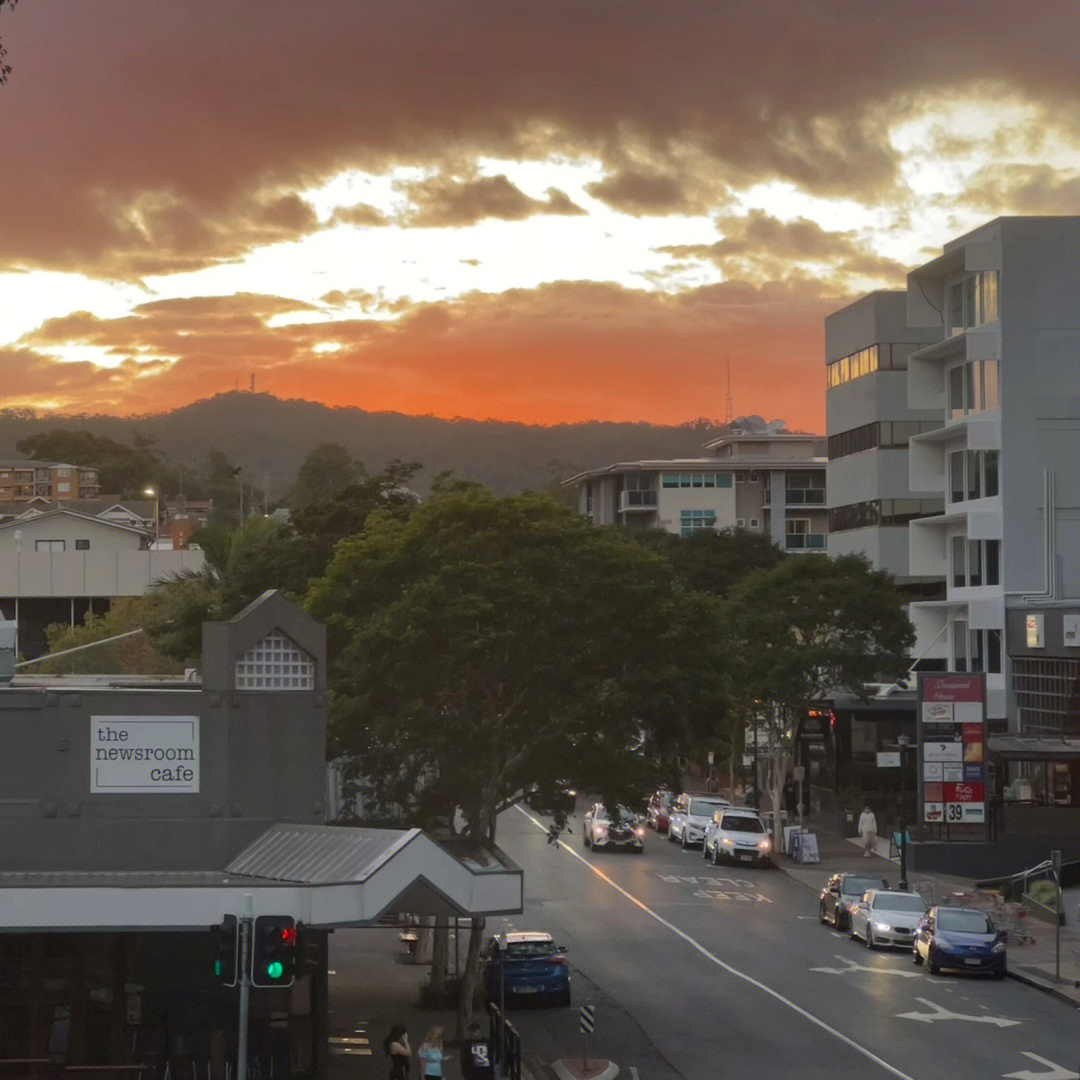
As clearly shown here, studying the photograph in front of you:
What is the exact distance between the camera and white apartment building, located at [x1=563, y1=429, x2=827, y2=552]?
516 ft

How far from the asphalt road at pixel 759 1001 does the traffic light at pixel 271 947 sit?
39.0ft

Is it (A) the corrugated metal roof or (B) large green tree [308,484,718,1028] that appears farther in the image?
(B) large green tree [308,484,718,1028]

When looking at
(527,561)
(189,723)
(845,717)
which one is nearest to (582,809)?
(845,717)

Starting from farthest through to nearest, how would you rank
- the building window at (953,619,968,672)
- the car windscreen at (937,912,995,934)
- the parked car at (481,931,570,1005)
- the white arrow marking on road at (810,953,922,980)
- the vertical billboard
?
the building window at (953,619,968,672) < the vertical billboard < the car windscreen at (937,912,995,934) < the white arrow marking on road at (810,953,922,980) < the parked car at (481,931,570,1005)

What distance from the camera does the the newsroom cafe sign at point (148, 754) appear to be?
28328 millimetres

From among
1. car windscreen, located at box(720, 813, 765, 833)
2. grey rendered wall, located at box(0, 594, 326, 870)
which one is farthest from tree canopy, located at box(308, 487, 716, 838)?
car windscreen, located at box(720, 813, 765, 833)

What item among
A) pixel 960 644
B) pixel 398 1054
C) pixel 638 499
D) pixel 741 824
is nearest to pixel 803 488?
pixel 638 499

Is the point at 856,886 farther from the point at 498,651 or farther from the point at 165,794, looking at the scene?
the point at 165,794

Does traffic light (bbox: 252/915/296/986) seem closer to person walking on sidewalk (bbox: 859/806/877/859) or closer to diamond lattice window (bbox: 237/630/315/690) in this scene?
diamond lattice window (bbox: 237/630/315/690)

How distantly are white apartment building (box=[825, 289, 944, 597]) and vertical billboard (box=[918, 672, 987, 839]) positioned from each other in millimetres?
26400

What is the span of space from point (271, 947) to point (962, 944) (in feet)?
84.9

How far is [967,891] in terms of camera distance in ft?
192

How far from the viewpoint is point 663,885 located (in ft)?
204

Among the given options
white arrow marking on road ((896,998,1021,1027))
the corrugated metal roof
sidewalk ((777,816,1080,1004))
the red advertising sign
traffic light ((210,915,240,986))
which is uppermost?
the corrugated metal roof
